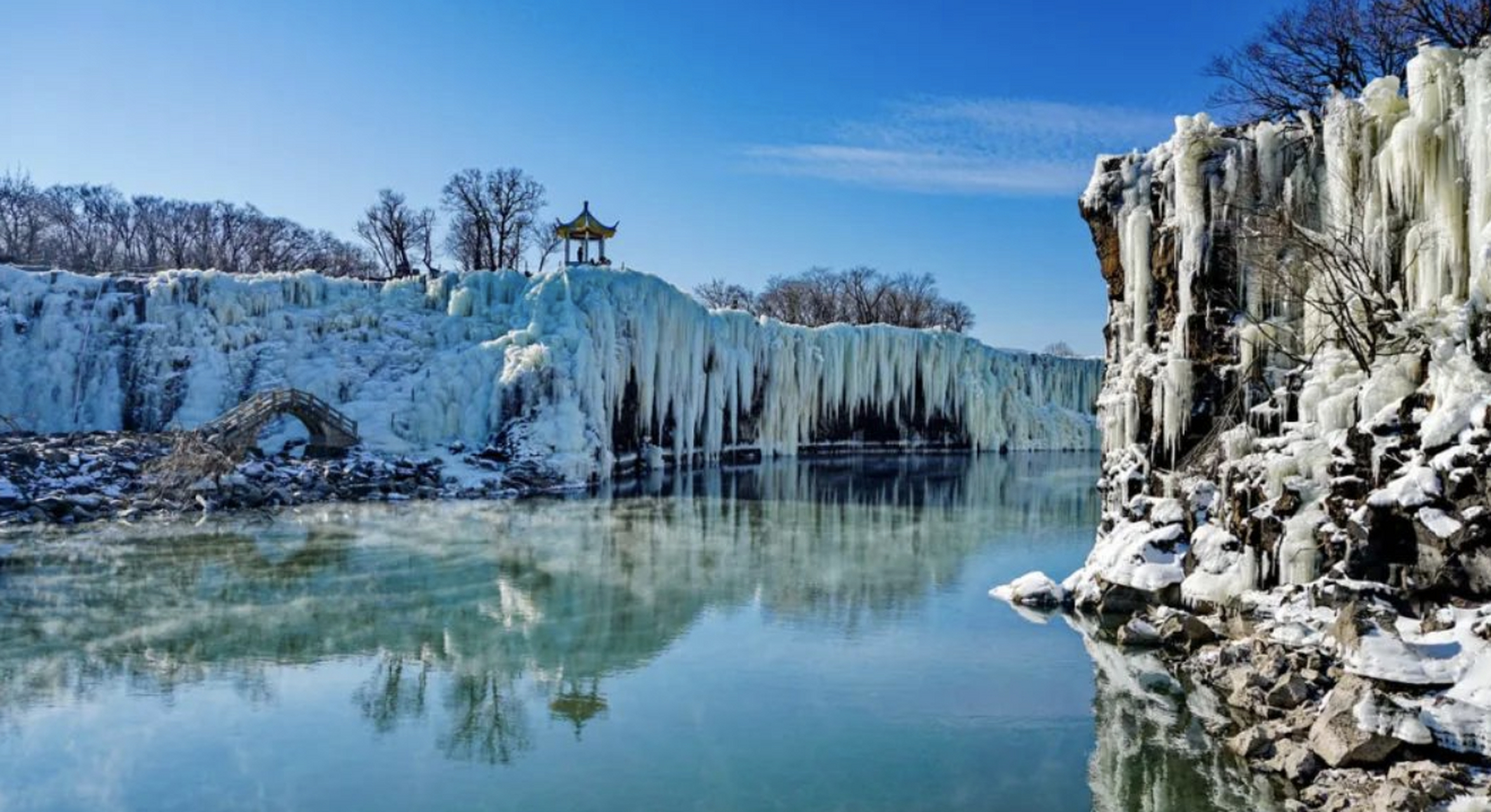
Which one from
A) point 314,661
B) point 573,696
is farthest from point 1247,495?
point 314,661

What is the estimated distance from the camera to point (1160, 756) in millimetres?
7363

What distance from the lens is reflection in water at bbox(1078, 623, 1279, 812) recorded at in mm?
6574

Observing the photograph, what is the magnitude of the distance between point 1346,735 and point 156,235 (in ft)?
165

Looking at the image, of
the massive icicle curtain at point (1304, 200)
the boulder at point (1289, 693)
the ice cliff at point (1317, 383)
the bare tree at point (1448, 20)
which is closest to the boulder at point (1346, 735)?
the ice cliff at point (1317, 383)

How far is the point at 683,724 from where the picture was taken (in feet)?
26.5

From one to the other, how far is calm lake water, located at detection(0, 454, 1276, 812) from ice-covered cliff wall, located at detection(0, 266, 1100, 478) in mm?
8738

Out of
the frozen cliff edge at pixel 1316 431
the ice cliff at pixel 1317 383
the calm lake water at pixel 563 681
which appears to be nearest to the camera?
the calm lake water at pixel 563 681

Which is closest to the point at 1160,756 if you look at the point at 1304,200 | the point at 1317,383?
the point at 1317,383

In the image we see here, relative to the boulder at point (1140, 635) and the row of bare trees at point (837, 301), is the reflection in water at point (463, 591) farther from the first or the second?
the row of bare trees at point (837, 301)

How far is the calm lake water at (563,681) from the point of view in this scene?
6.84 meters

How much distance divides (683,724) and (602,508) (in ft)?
44.1

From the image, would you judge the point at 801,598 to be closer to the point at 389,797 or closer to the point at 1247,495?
the point at 1247,495

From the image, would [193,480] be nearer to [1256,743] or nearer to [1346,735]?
[1256,743]

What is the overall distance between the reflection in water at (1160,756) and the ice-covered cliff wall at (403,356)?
17754 mm
